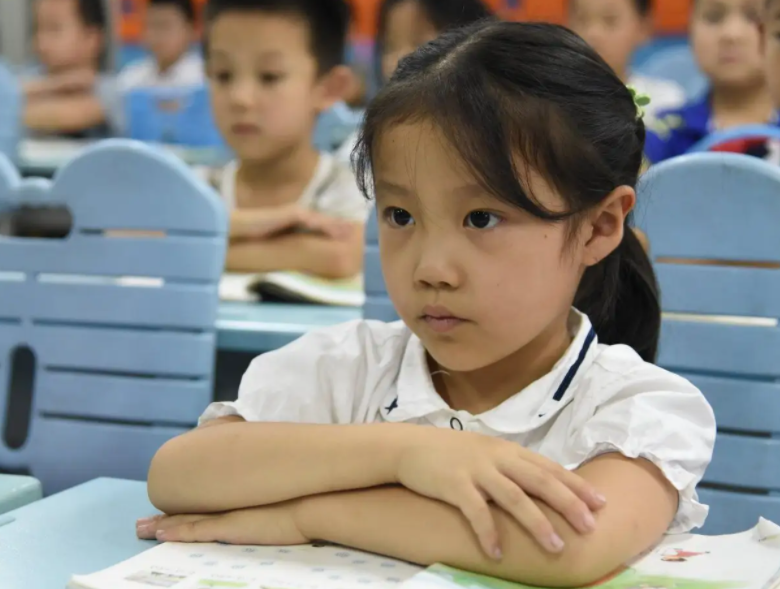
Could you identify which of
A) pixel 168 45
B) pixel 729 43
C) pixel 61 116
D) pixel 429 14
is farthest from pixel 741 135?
pixel 168 45

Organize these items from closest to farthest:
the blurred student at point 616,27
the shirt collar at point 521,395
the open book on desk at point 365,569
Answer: the open book on desk at point 365,569 < the shirt collar at point 521,395 < the blurred student at point 616,27

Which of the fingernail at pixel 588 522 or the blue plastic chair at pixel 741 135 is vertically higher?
the blue plastic chair at pixel 741 135

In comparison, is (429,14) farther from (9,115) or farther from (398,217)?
(398,217)

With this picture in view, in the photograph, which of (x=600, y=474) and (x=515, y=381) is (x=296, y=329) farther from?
(x=600, y=474)

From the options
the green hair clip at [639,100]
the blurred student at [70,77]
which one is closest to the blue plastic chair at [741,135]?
the green hair clip at [639,100]

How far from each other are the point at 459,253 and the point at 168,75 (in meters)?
4.11

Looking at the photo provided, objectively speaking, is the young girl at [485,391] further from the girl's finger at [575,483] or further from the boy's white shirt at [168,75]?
the boy's white shirt at [168,75]

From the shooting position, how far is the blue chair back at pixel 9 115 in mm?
3035

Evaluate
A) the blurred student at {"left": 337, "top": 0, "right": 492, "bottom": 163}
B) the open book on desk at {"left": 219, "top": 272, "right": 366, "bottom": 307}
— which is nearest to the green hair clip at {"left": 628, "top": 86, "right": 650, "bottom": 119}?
the open book on desk at {"left": 219, "top": 272, "right": 366, "bottom": 307}

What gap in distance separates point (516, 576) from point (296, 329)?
0.79 metres

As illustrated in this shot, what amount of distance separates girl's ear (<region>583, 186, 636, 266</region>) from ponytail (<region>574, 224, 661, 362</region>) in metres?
0.11

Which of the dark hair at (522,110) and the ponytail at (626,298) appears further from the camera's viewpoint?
the ponytail at (626,298)

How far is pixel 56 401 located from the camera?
5.13ft

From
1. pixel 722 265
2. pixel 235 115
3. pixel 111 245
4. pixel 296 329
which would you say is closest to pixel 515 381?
pixel 722 265
